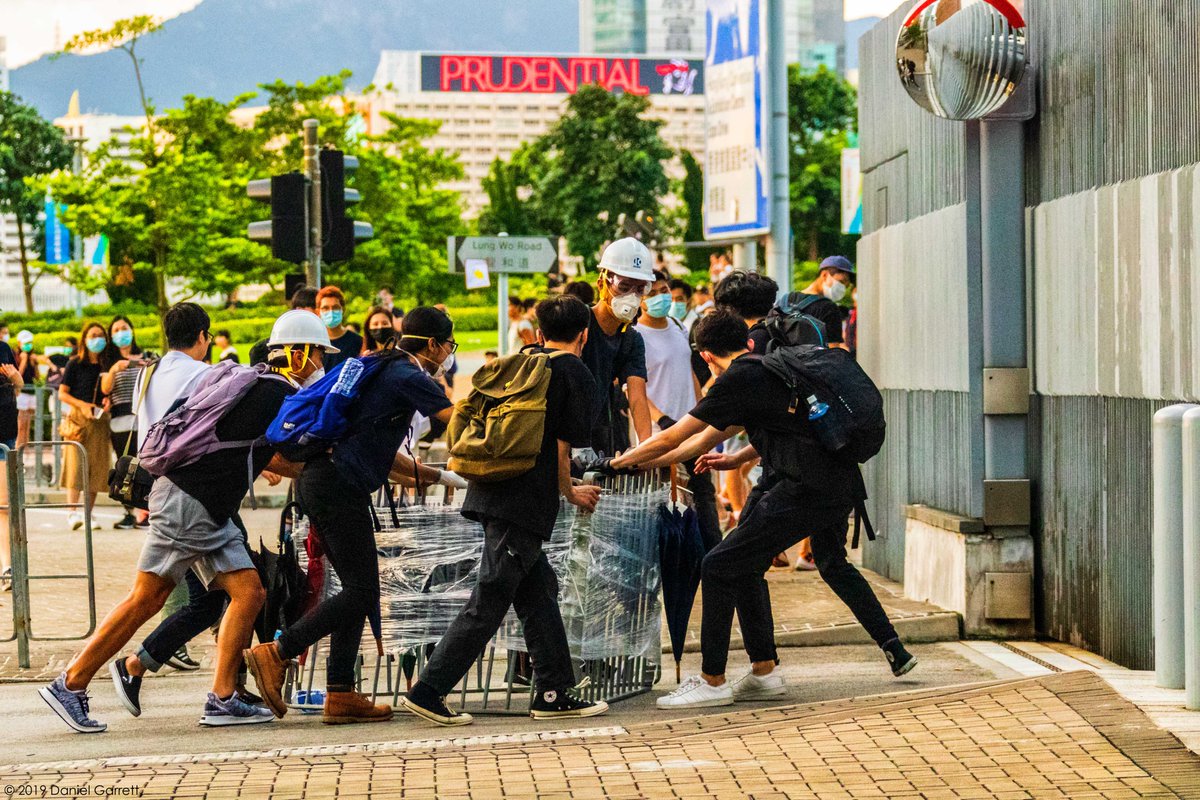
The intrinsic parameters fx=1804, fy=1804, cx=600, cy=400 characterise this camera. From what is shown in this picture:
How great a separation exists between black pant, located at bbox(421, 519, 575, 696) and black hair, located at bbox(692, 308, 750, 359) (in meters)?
1.43

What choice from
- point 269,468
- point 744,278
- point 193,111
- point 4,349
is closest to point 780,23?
point 4,349

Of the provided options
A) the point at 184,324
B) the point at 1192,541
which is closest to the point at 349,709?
the point at 184,324

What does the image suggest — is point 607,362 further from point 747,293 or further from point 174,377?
point 174,377

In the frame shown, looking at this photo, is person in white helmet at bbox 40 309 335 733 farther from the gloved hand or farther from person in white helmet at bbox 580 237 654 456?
person in white helmet at bbox 580 237 654 456

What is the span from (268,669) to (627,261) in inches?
100

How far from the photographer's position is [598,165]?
78.9 m

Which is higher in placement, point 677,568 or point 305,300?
point 305,300

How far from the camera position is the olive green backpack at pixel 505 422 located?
22.8 feet

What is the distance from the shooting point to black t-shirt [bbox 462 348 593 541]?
277 inches

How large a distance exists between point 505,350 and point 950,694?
44.8 ft

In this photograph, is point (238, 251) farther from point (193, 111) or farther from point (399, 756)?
point (399, 756)

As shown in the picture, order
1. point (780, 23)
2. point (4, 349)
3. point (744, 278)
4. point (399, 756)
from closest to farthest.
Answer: point (399, 756) < point (744, 278) < point (4, 349) < point (780, 23)

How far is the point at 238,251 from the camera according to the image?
48344 mm

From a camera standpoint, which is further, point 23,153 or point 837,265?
point 23,153
